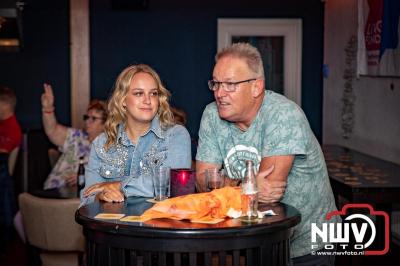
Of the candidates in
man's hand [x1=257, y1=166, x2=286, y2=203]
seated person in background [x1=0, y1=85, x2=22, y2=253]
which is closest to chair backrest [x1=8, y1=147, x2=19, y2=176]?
seated person in background [x1=0, y1=85, x2=22, y2=253]

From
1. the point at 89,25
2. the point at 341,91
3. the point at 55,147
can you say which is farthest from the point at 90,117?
the point at 341,91

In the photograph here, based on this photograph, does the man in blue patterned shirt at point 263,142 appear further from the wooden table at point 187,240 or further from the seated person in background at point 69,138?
the seated person in background at point 69,138

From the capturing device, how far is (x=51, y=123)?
619 centimetres

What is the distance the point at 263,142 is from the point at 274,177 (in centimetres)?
18

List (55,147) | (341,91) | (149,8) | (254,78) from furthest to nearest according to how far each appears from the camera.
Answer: (149,8) → (341,91) → (55,147) → (254,78)

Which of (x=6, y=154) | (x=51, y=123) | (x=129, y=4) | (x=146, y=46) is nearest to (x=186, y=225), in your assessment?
(x=51, y=123)

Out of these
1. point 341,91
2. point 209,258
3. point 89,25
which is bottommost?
point 209,258

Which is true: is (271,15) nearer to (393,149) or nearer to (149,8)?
(149,8)

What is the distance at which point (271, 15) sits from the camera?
26.8ft

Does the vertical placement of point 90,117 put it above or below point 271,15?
below

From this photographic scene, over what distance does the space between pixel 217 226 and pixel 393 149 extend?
3853mm

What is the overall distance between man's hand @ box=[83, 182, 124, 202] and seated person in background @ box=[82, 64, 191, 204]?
0.17 feet

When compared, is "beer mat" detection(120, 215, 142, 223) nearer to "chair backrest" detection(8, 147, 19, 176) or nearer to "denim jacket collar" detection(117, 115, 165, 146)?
"denim jacket collar" detection(117, 115, 165, 146)

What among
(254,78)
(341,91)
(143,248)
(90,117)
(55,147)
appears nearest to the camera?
(143,248)
